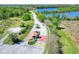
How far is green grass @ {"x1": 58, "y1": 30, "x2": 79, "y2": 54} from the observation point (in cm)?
218

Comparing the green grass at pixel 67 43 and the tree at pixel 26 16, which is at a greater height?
the tree at pixel 26 16

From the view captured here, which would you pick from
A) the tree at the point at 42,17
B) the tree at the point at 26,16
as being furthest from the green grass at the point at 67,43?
the tree at the point at 26,16

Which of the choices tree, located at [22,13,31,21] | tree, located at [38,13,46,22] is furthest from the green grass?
tree, located at [22,13,31,21]

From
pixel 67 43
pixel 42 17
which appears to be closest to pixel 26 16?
pixel 42 17

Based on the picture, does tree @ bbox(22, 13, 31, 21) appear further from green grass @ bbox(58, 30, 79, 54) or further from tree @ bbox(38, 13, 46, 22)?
green grass @ bbox(58, 30, 79, 54)

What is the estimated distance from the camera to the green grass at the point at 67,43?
2.18 m

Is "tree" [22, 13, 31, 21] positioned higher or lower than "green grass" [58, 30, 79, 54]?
higher

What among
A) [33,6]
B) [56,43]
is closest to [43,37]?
[56,43]

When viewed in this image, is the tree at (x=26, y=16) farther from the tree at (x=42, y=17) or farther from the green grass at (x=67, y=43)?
the green grass at (x=67, y=43)

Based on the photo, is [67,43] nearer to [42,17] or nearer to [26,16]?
[42,17]

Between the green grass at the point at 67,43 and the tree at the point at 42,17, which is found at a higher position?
the tree at the point at 42,17
